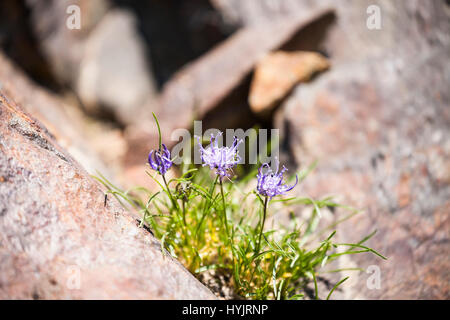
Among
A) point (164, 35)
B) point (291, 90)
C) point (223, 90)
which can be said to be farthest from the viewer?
point (164, 35)

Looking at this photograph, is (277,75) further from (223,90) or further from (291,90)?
(223,90)

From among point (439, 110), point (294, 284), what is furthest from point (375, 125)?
point (294, 284)

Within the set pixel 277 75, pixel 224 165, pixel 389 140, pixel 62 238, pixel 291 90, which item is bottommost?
pixel 62 238

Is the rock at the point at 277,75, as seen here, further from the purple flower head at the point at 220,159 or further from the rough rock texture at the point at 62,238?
the rough rock texture at the point at 62,238

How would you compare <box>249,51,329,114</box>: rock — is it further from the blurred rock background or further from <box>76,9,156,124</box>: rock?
<box>76,9,156,124</box>: rock

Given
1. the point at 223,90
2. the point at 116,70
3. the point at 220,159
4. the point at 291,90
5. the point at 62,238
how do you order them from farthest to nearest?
the point at 116,70 → the point at 223,90 → the point at 291,90 → the point at 220,159 → the point at 62,238

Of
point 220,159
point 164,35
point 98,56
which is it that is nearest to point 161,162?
point 220,159

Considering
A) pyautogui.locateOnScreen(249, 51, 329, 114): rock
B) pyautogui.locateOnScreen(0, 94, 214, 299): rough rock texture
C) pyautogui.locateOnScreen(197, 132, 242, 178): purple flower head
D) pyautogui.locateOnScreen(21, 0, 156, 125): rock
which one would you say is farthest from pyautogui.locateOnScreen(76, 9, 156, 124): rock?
pyautogui.locateOnScreen(197, 132, 242, 178): purple flower head

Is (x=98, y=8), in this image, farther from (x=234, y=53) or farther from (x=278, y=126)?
(x=278, y=126)
